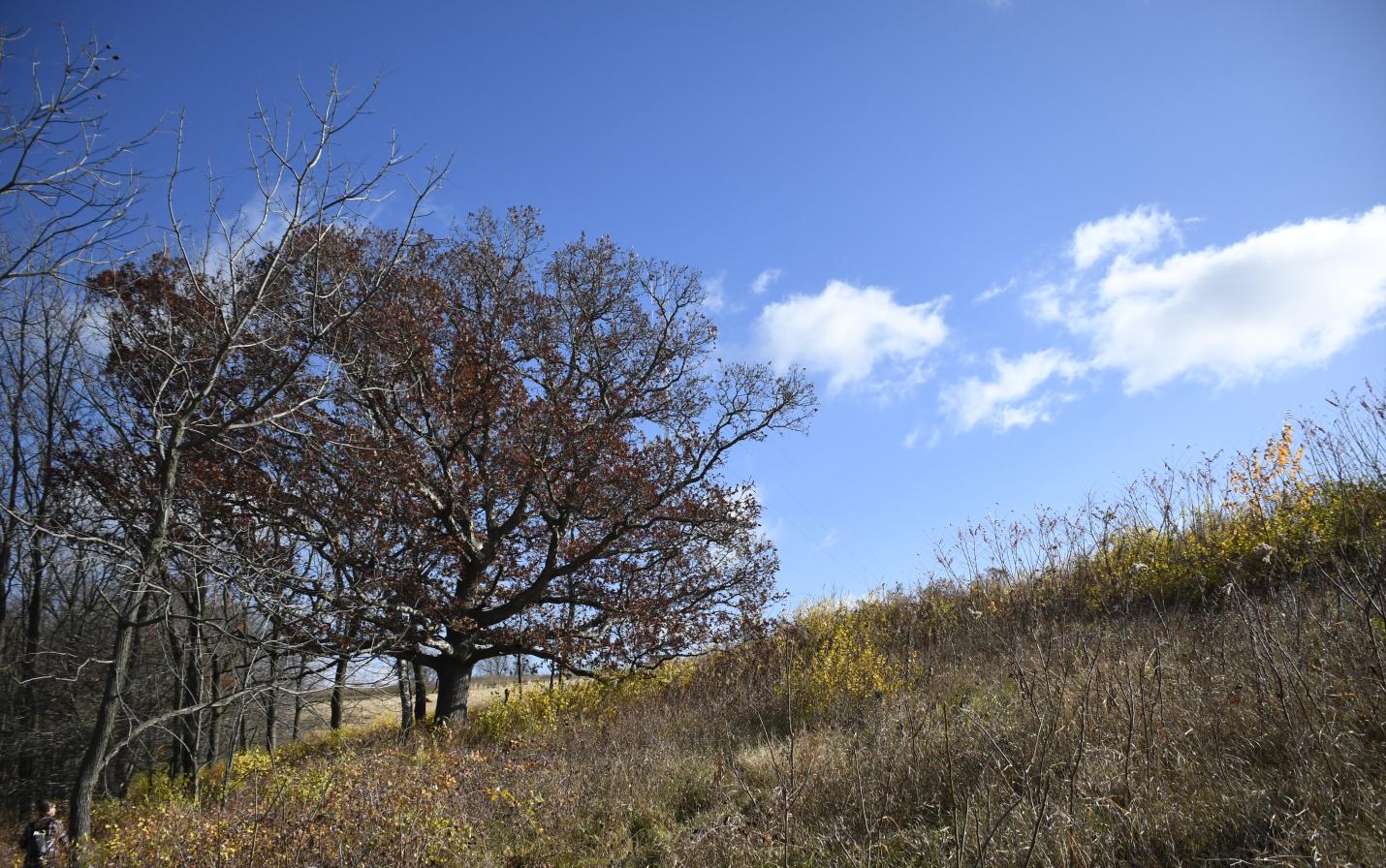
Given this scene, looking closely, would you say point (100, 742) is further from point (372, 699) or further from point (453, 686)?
point (453, 686)

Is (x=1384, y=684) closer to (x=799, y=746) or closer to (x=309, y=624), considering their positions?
(x=799, y=746)

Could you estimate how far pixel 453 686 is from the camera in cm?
1360

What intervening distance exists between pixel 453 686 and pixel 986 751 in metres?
11.5

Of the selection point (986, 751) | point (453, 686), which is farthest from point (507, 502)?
point (986, 751)

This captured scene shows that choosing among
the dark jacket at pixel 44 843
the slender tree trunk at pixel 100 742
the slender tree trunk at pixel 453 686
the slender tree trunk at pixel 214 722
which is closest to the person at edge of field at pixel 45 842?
the dark jacket at pixel 44 843

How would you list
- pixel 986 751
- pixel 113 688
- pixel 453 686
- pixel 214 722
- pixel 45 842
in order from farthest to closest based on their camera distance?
1. pixel 214 722
2. pixel 453 686
3. pixel 45 842
4. pixel 113 688
5. pixel 986 751

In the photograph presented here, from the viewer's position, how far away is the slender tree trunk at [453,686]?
1348cm

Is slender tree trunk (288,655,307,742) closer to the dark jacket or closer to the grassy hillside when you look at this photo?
the grassy hillside

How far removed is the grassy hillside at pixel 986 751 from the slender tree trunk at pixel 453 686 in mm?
1231

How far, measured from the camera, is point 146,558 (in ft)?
19.3

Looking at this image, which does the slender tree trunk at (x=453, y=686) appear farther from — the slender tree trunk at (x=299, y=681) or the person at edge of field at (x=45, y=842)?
the person at edge of field at (x=45, y=842)

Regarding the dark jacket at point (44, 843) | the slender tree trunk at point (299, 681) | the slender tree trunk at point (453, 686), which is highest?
the slender tree trunk at point (299, 681)

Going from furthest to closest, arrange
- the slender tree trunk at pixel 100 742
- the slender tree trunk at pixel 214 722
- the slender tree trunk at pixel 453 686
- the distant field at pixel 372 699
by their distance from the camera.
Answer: the slender tree trunk at pixel 214 722 < the slender tree trunk at pixel 453 686 < the distant field at pixel 372 699 < the slender tree trunk at pixel 100 742

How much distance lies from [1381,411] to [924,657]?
17.8ft
